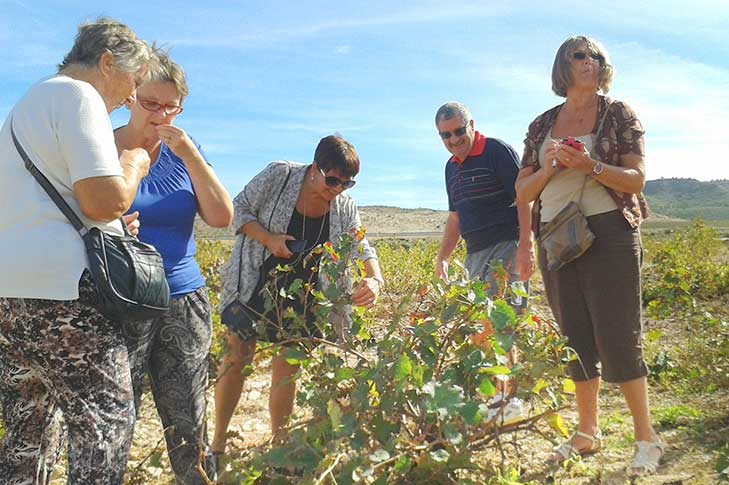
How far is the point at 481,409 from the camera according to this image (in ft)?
5.24

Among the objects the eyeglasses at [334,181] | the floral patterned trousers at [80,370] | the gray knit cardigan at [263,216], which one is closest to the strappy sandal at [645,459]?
the gray knit cardigan at [263,216]

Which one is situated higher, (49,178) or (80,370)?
(49,178)

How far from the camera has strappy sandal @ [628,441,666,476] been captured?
2695mm

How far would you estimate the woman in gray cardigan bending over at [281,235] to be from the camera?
274 centimetres

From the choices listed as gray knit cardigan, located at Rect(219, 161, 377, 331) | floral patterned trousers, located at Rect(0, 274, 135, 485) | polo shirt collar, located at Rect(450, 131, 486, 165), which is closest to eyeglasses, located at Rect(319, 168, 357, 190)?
gray knit cardigan, located at Rect(219, 161, 377, 331)

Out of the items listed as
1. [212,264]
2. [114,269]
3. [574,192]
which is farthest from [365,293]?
[212,264]

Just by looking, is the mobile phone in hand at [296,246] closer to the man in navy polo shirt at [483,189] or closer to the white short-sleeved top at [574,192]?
the man in navy polo shirt at [483,189]

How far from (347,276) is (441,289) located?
0.60 meters

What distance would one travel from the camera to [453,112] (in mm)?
3521

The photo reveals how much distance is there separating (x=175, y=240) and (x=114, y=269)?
1.91 ft

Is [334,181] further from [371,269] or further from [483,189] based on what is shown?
[483,189]

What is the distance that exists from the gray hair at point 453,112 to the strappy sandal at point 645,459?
1784 millimetres

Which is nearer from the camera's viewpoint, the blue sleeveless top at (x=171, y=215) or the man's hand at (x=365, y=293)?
the blue sleeveless top at (x=171, y=215)

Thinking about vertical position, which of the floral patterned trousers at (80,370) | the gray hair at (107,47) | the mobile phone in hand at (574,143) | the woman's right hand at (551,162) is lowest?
the floral patterned trousers at (80,370)
